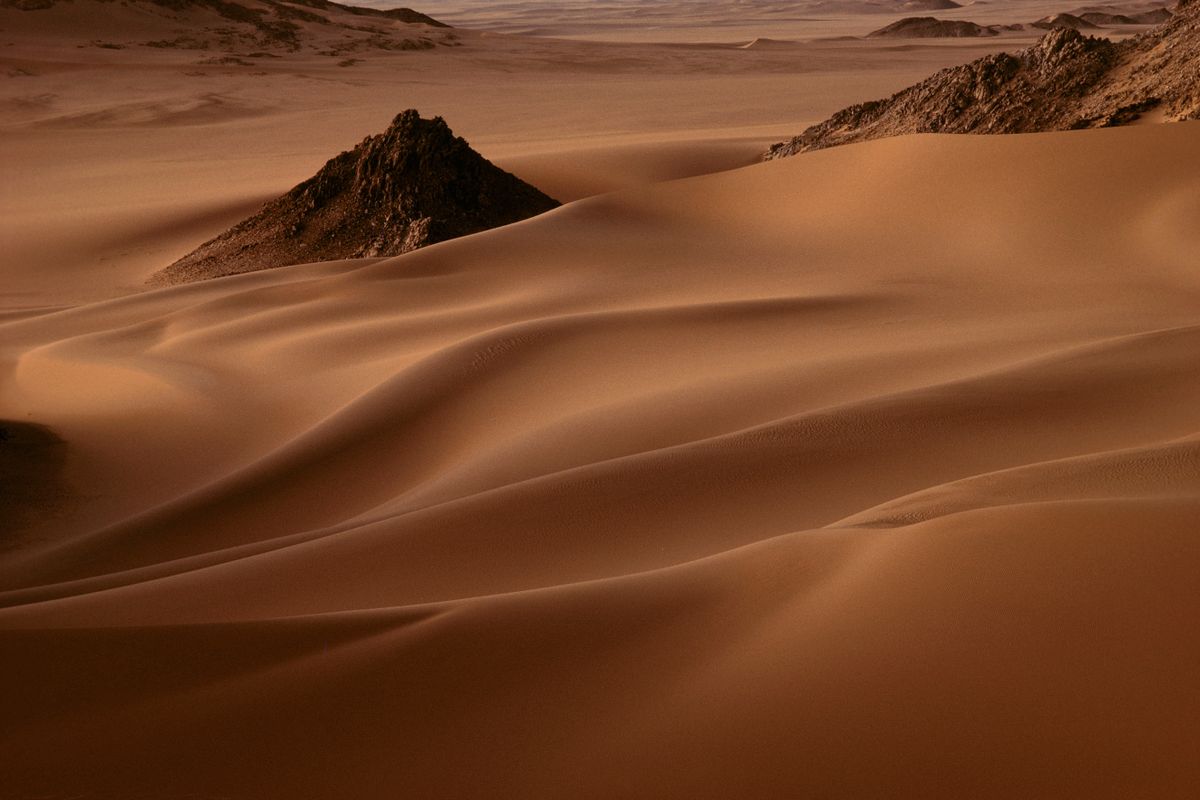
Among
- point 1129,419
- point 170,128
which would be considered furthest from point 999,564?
point 170,128

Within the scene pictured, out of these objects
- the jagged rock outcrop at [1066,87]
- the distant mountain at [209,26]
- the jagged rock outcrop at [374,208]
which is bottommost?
the jagged rock outcrop at [374,208]

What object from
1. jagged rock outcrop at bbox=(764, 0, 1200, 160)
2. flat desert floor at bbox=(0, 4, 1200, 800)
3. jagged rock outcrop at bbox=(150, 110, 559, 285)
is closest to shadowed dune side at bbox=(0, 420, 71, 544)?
flat desert floor at bbox=(0, 4, 1200, 800)

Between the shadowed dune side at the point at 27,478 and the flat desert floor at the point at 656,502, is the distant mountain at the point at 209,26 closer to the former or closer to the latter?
the flat desert floor at the point at 656,502

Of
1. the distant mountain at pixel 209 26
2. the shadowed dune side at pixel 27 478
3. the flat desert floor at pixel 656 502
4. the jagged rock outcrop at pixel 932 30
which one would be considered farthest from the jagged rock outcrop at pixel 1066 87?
the jagged rock outcrop at pixel 932 30

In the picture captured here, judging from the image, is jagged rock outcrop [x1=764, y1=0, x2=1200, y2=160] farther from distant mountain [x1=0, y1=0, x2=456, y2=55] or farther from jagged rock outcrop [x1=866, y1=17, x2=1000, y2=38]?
jagged rock outcrop [x1=866, y1=17, x2=1000, y2=38]

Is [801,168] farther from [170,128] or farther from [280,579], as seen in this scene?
[170,128]
